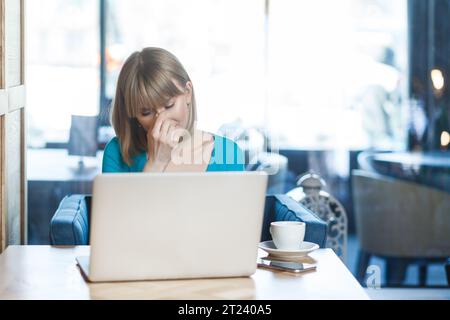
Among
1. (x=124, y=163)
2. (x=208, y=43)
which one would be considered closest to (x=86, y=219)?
(x=124, y=163)

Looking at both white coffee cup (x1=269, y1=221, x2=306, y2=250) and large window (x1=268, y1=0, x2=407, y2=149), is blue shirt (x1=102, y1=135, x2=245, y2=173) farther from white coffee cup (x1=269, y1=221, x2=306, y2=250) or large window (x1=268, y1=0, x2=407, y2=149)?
large window (x1=268, y1=0, x2=407, y2=149)

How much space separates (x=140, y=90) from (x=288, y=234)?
0.98m

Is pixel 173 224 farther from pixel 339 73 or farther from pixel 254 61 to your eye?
pixel 339 73

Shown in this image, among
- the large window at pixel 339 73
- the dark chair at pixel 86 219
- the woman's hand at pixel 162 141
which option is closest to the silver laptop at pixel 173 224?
the dark chair at pixel 86 219

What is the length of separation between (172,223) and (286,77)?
279 centimetres

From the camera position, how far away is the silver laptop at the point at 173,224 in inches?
75.4

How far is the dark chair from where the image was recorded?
8.94ft

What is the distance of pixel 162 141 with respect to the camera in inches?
119

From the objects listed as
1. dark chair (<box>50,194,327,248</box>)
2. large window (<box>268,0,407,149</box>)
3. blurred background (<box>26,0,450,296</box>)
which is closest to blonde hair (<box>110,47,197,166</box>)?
dark chair (<box>50,194,327,248</box>)

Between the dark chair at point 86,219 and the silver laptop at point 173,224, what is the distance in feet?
2.33

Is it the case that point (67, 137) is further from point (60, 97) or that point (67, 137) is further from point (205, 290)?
point (205, 290)

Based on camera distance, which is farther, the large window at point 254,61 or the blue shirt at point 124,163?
the large window at point 254,61

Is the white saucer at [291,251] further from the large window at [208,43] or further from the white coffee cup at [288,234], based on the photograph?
the large window at [208,43]

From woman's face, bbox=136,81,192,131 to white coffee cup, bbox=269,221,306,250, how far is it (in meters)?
0.89
